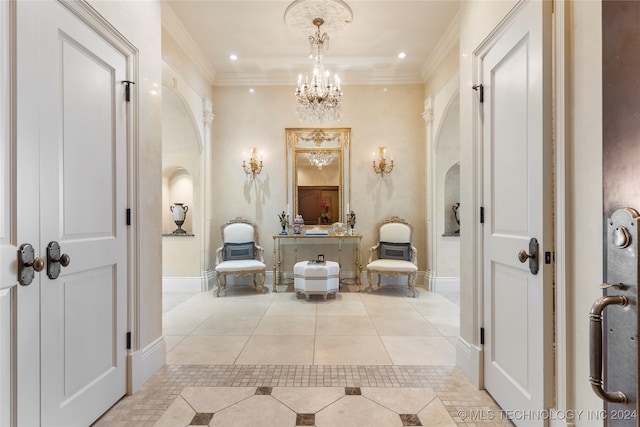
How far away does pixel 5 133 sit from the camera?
51.6 inches

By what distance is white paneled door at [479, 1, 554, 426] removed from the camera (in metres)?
1.57

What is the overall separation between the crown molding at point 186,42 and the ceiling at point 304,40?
14 millimetres

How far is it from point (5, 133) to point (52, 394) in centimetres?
122

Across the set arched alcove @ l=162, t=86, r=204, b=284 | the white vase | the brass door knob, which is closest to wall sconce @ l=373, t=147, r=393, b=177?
arched alcove @ l=162, t=86, r=204, b=284

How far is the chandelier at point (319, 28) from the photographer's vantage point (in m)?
3.47

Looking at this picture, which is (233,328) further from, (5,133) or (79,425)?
(5,133)

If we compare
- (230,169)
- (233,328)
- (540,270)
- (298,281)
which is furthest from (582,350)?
(230,169)

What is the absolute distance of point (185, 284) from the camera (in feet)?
16.9

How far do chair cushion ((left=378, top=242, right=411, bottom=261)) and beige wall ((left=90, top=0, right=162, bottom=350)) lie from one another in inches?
142

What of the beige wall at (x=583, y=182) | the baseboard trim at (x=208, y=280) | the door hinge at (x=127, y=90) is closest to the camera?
the beige wall at (x=583, y=182)

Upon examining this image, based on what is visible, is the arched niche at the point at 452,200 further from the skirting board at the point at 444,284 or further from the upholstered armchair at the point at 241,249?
the upholstered armchair at the point at 241,249

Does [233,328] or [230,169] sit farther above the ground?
[230,169]

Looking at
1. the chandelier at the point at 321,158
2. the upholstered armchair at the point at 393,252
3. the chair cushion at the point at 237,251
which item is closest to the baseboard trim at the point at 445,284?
the upholstered armchair at the point at 393,252

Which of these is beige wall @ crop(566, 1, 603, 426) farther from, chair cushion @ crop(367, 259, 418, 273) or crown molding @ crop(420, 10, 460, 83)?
chair cushion @ crop(367, 259, 418, 273)
